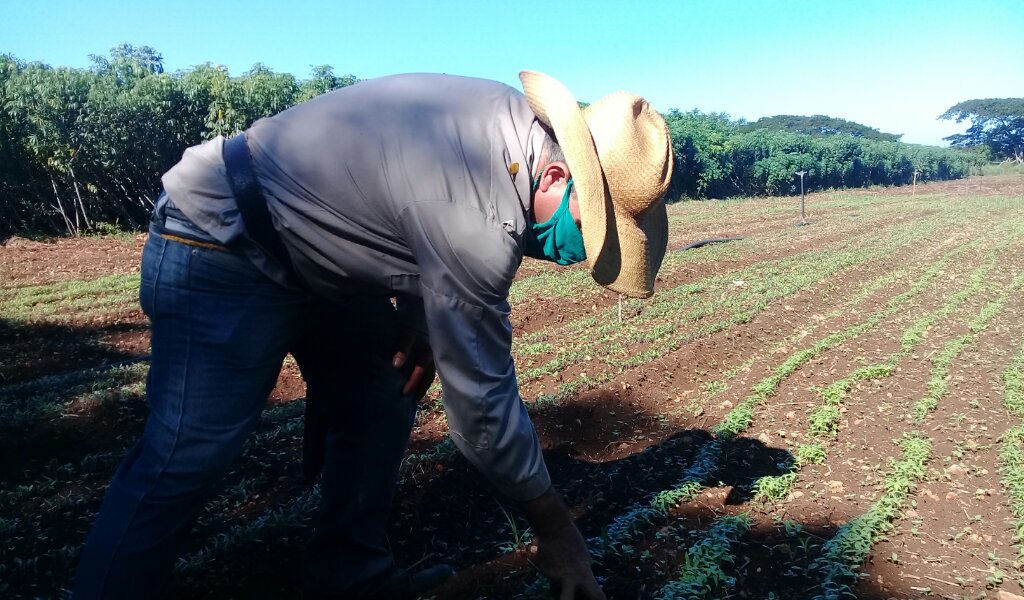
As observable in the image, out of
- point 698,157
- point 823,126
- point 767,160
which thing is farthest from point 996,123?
point 698,157

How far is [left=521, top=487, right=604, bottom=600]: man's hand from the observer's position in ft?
5.73

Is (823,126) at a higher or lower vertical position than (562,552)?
higher

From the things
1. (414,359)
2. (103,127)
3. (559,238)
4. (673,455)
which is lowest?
(673,455)

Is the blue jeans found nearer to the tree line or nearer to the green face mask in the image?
the green face mask

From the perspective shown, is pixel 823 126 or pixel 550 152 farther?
pixel 823 126

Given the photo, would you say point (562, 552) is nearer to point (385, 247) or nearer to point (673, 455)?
point (385, 247)

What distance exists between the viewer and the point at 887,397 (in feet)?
16.4

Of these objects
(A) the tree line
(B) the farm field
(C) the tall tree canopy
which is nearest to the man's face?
(B) the farm field

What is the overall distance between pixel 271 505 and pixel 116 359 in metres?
4.29

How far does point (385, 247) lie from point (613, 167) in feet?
1.80

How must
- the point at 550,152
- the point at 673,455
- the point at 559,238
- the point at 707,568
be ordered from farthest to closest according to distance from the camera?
the point at 673,455
the point at 707,568
the point at 559,238
the point at 550,152

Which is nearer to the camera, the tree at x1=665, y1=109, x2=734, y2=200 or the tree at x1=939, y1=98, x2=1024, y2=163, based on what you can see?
the tree at x1=665, y1=109, x2=734, y2=200

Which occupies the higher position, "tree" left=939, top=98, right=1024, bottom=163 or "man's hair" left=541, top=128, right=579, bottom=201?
"tree" left=939, top=98, right=1024, bottom=163

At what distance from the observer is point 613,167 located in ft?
5.44
